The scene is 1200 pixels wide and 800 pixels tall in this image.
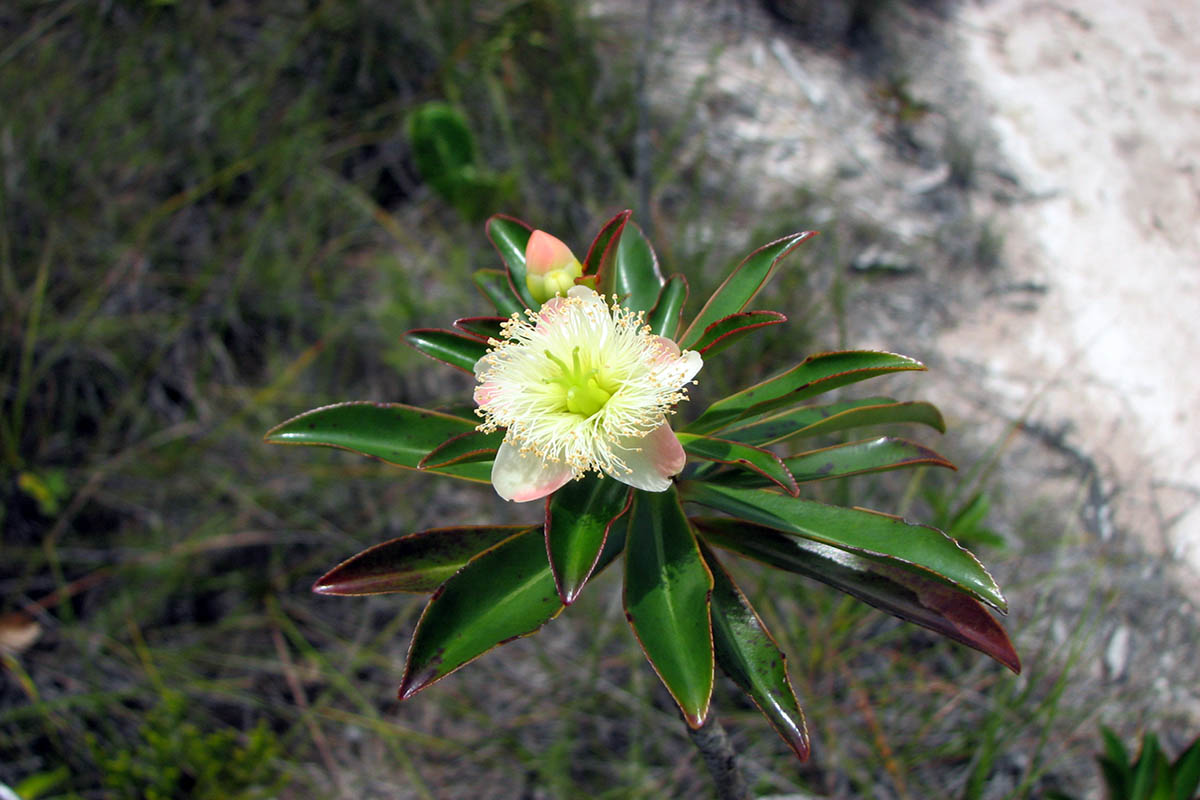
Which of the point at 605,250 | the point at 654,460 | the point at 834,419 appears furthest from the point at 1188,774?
the point at 605,250

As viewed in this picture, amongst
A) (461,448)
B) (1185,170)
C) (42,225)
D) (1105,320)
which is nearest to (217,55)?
(42,225)

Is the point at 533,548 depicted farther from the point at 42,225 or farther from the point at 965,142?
the point at 965,142

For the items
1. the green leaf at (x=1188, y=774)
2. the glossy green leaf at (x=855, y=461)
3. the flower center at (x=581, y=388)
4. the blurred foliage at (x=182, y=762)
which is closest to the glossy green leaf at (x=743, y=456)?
the glossy green leaf at (x=855, y=461)

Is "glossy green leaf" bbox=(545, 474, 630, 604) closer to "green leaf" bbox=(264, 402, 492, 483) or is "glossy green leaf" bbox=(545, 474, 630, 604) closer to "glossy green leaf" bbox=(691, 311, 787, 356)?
"green leaf" bbox=(264, 402, 492, 483)

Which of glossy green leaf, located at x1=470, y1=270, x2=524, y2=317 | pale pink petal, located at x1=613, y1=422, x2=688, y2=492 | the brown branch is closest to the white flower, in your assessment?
pale pink petal, located at x1=613, y1=422, x2=688, y2=492

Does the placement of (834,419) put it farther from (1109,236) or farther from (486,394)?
(1109,236)
